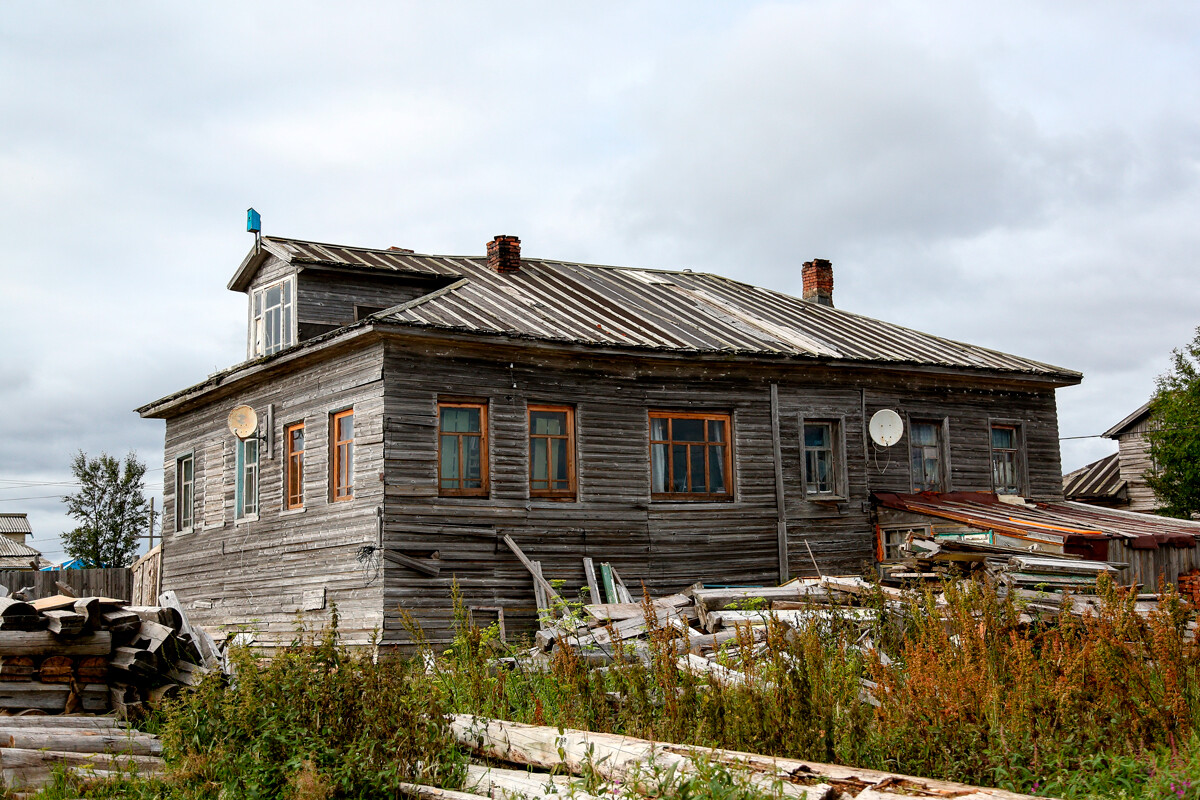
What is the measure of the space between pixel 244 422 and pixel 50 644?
9850 mm

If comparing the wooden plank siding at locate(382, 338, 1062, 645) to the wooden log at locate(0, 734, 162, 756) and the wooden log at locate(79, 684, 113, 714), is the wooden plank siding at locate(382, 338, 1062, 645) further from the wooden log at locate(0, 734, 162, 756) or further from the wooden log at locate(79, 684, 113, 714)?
the wooden log at locate(0, 734, 162, 756)

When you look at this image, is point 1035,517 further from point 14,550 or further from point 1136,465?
point 14,550

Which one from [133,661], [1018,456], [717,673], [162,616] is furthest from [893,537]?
[133,661]

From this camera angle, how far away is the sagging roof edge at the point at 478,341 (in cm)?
1672

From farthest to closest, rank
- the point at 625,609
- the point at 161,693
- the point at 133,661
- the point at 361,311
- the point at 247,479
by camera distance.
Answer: the point at 361,311, the point at 247,479, the point at 625,609, the point at 161,693, the point at 133,661

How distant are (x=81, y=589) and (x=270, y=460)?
1401 centimetres

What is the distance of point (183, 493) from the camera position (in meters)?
23.5

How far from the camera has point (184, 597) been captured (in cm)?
2222

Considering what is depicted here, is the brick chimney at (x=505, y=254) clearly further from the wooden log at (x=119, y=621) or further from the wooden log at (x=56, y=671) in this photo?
the wooden log at (x=56, y=671)

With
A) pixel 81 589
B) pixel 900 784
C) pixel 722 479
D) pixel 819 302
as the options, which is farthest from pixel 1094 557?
pixel 81 589

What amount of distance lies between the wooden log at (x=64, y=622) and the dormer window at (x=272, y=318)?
11.1 m

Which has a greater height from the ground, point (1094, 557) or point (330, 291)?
point (330, 291)

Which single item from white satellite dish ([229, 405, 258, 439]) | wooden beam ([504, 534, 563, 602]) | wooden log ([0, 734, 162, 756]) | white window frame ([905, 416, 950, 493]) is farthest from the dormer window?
white window frame ([905, 416, 950, 493])

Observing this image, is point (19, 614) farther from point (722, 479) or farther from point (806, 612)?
point (722, 479)
